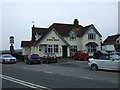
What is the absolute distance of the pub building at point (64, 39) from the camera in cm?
3706

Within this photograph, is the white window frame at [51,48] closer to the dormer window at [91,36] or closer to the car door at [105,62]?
the dormer window at [91,36]

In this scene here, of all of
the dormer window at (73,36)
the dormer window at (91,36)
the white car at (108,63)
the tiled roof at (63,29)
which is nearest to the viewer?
the white car at (108,63)

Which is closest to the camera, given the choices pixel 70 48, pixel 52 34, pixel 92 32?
pixel 52 34

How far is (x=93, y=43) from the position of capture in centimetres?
4284

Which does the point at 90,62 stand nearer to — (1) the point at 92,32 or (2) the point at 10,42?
(1) the point at 92,32

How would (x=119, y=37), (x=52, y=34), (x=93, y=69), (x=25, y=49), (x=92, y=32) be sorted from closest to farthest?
1. (x=93, y=69)
2. (x=52, y=34)
3. (x=92, y=32)
4. (x=25, y=49)
5. (x=119, y=37)

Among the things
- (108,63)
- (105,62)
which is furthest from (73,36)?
(108,63)

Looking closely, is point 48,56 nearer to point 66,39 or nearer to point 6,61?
point 6,61

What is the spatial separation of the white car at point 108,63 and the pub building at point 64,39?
20.2 meters

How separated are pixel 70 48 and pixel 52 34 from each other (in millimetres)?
5428

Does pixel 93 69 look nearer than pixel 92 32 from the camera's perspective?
Yes

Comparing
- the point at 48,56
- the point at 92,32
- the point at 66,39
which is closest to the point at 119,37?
the point at 92,32

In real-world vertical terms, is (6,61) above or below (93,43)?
below

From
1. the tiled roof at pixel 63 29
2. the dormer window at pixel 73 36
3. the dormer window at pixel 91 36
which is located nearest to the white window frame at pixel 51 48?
the tiled roof at pixel 63 29
